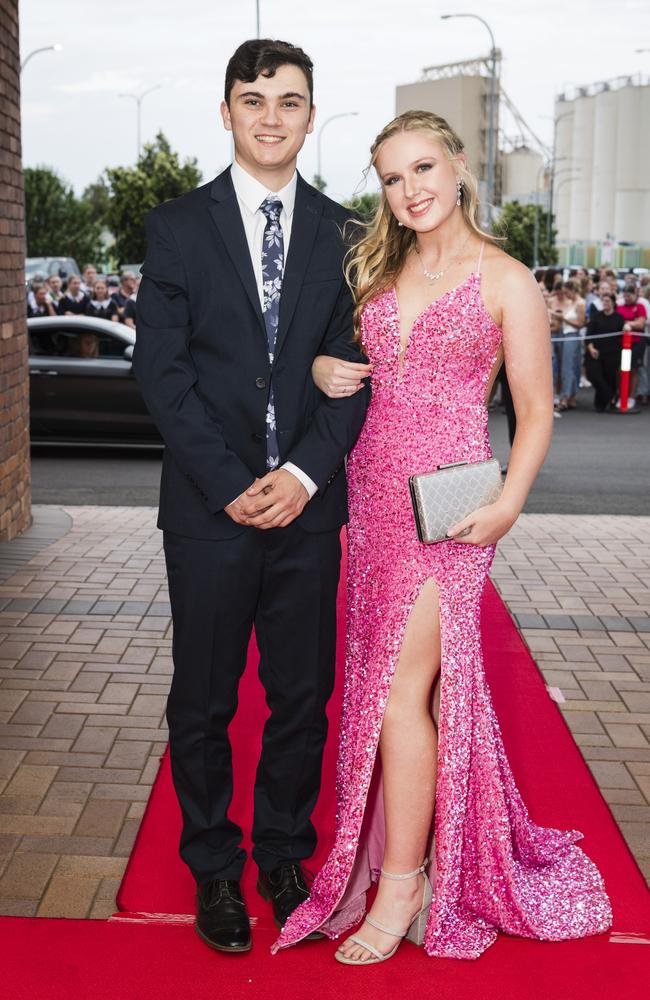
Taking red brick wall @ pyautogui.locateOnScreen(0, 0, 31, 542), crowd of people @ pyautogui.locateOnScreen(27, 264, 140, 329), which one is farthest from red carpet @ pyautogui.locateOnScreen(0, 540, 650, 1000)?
crowd of people @ pyautogui.locateOnScreen(27, 264, 140, 329)

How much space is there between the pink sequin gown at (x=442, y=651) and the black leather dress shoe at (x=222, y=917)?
0.36ft

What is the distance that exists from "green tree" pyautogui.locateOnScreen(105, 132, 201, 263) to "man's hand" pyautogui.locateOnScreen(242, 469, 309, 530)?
54195 mm

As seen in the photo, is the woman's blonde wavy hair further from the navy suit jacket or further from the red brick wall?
the red brick wall

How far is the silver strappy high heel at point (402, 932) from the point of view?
2.89m

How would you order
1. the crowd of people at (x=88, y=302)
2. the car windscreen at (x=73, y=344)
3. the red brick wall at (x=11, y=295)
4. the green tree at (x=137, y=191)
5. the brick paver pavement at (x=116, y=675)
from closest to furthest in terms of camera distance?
→ 1. the brick paver pavement at (x=116, y=675)
2. the red brick wall at (x=11, y=295)
3. the car windscreen at (x=73, y=344)
4. the crowd of people at (x=88, y=302)
5. the green tree at (x=137, y=191)

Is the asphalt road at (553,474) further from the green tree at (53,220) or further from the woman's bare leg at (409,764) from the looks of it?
the green tree at (53,220)

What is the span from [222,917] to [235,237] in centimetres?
170

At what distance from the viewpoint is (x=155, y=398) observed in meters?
2.84

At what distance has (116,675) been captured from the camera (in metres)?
5.11

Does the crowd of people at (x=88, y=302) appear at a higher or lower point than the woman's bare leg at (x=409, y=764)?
higher

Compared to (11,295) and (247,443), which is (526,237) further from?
(247,443)

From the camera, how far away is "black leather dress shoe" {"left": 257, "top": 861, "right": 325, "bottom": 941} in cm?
304

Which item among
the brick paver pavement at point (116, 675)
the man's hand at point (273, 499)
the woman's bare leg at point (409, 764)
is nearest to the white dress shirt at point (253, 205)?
the man's hand at point (273, 499)

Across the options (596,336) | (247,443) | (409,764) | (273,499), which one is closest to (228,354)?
(247,443)
